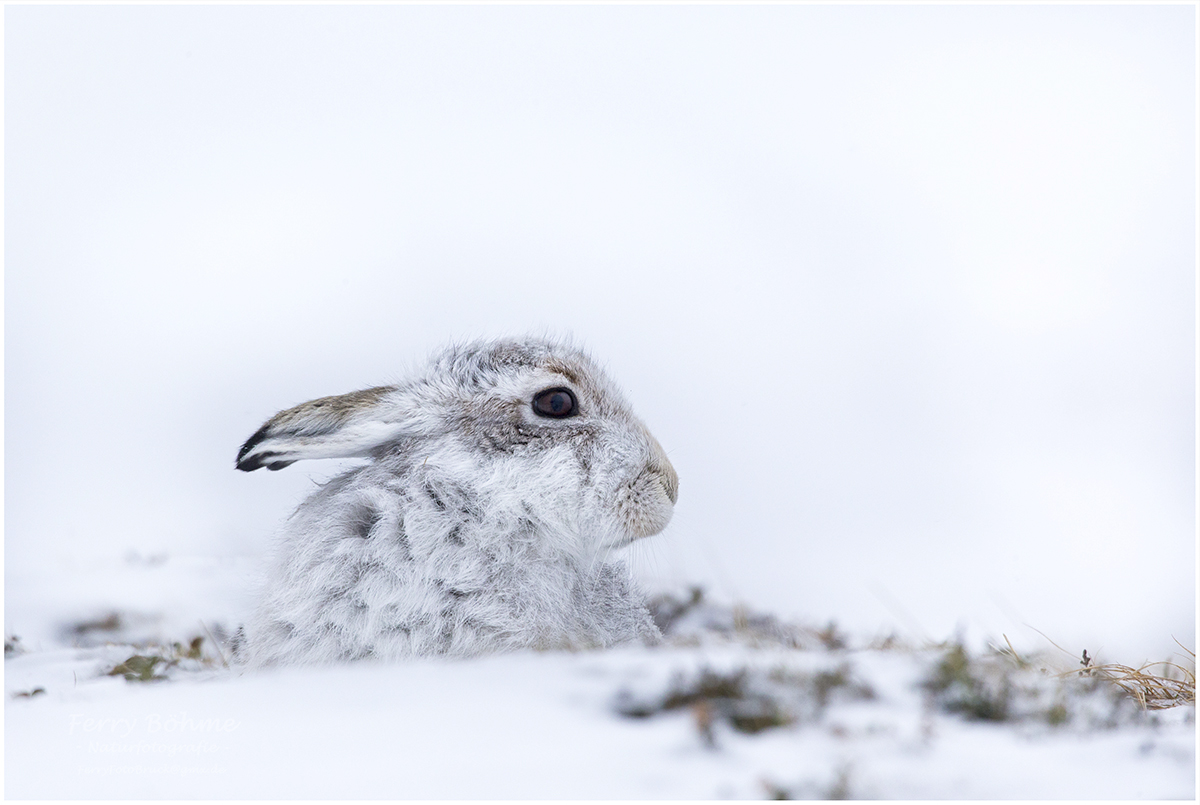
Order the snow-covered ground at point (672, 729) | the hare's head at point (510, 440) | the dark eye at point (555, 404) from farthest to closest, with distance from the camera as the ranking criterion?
the dark eye at point (555, 404) < the hare's head at point (510, 440) < the snow-covered ground at point (672, 729)

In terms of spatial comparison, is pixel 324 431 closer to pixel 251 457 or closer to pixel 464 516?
pixel 251 457

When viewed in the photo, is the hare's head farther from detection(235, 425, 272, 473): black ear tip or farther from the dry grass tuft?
the dry grass tuft

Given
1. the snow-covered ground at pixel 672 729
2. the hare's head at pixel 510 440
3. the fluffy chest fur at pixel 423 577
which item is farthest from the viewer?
the hare's head at pixel 510 440

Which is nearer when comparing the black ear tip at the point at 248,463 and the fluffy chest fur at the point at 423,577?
the fluffy chest fur at the point at 423,577

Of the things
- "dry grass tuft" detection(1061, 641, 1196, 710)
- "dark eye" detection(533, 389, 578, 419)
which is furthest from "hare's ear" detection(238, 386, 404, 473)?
"dry grass tuft" detection(1061, 641, 1196, 710)

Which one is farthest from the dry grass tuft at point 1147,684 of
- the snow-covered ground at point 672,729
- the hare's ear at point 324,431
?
the hare's ear at point 324,431

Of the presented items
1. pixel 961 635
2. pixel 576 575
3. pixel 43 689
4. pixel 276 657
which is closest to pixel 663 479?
pixel 576 575

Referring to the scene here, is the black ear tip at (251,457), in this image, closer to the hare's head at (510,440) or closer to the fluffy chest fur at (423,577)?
the hare's head at (510,440)
